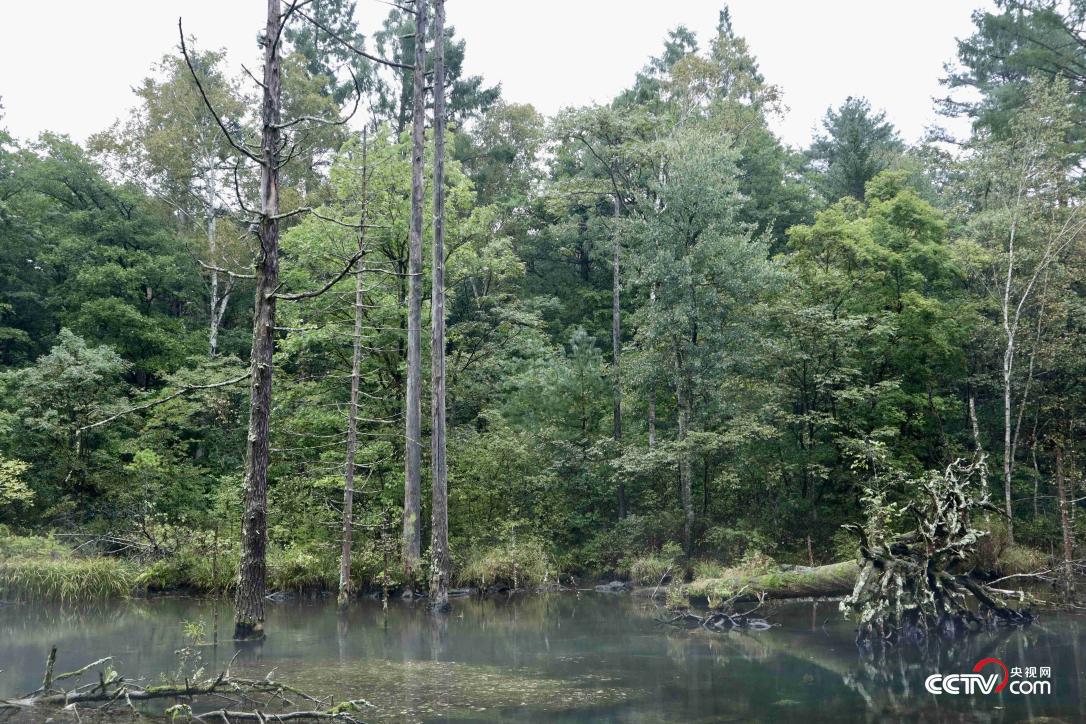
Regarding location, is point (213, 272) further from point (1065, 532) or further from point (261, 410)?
point (1065, 532)

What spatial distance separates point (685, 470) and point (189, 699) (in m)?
15.2

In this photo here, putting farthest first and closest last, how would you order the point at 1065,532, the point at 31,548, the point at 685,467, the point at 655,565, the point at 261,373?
the point at 685,467 → the point at 655,565 → the point at 31,548 → the point at 1065,532 → the point at 261,373

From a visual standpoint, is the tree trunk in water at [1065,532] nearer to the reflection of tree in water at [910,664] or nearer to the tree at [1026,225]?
the reflection of tree in water at [910,664]

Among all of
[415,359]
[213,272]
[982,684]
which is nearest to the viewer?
[982,684]

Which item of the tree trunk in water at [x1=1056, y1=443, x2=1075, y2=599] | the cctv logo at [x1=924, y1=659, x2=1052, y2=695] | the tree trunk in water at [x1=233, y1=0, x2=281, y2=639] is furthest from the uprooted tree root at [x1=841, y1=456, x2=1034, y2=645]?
the tree trunk in water at [x1=233, y1=0, x2=281, y2=639]

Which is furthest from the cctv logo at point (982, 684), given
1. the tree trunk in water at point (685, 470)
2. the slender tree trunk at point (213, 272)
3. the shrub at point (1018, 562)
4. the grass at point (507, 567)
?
the slender tree trunk at point (213, 272)

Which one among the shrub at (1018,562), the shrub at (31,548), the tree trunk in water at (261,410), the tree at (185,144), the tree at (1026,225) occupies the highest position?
the tree at (185,144)

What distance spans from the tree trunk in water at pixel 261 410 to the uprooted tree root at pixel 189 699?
2228 millimetres

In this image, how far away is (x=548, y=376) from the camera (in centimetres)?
2503

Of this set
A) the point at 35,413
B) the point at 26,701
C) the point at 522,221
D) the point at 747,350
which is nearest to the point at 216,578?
the point at 35,413

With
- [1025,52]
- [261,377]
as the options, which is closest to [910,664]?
[261,377]

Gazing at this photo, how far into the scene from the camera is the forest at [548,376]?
64.4 ft

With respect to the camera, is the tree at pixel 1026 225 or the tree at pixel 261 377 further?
the tree at pixel 1026 225

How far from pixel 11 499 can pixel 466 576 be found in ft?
38.0
